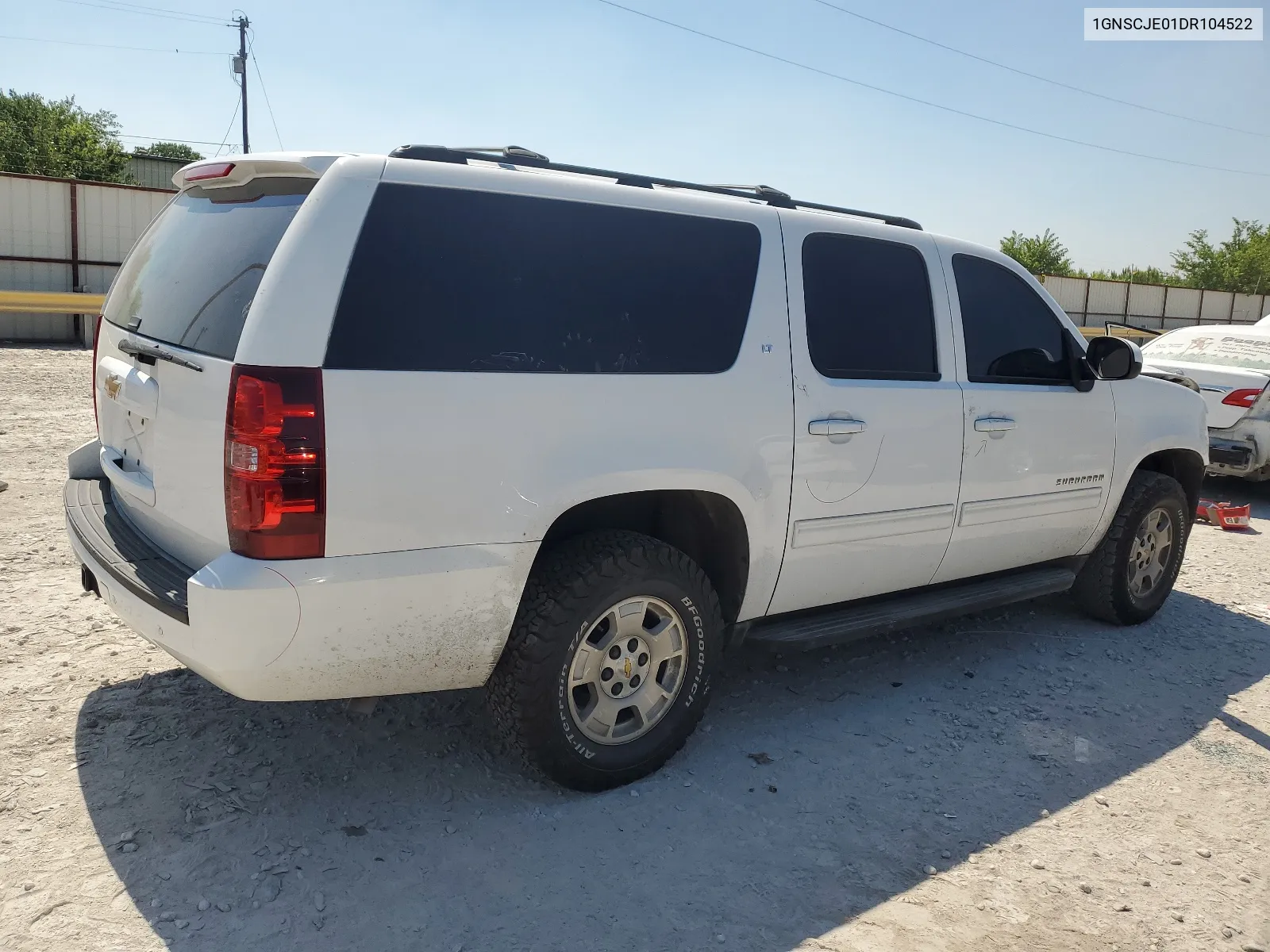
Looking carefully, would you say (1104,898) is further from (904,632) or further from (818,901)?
(904,632)

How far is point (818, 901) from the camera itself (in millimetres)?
2850

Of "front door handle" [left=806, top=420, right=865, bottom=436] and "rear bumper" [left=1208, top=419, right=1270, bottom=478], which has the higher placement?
"front door handle" [left=806, top=420, right=865, bottom=436]

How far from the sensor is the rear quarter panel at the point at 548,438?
2691mm

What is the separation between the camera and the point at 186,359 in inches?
112

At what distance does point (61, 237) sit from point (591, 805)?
771 inches

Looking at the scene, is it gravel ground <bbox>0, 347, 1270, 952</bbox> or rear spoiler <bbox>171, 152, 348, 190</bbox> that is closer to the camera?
gravel ground <bbox>0, 347, 1270, 952</bbox>

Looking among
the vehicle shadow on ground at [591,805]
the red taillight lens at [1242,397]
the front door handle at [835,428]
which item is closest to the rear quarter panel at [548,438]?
the front door handle at [835,428]

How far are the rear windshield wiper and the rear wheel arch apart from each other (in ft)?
4.05

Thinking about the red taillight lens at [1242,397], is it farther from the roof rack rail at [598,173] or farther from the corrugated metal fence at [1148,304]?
the corrugated metal fence at [1148,304]

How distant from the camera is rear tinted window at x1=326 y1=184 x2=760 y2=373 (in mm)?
2766

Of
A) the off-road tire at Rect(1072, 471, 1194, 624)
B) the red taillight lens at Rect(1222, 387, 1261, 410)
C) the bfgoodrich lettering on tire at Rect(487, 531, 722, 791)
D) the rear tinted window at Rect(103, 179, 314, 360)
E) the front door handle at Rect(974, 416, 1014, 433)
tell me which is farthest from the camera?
the red taillight lens at Rect(1222, 387, 1261, 410)

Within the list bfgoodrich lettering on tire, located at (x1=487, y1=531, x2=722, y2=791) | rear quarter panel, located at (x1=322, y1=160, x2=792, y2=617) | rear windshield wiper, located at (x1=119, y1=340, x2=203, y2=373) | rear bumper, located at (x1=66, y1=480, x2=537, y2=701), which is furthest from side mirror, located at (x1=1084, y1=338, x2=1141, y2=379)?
rear windshield wiper, located at (x1=119, y1=340, x2=203, y2=373)

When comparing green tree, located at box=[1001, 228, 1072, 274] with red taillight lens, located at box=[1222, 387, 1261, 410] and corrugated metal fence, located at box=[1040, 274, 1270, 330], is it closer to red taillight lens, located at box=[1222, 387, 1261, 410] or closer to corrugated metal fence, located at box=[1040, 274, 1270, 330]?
corrugated metal fence, located at box=[1040, 274, 1270, 330]

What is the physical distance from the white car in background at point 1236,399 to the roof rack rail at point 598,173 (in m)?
5.75
